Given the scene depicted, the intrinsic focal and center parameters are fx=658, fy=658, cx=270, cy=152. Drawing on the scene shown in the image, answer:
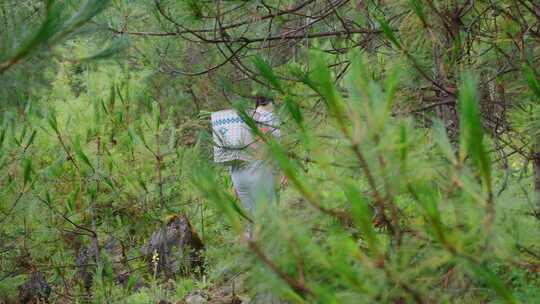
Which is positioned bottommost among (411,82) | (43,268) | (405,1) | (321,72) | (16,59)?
(43,268)

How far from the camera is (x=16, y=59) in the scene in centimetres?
167

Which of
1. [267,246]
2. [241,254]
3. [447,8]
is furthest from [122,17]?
[267,246]

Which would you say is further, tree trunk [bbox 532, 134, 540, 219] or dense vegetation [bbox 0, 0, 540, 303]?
tree trunk [bbox 532, 134, 540, 219]

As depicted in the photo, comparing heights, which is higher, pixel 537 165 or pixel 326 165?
pixel 537 165

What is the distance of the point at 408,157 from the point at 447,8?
4.74 feet

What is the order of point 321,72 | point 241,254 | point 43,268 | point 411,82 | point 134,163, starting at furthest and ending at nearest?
point 134,163 → point 43,268 → point 411,82 → point 241,254 → point 321,72

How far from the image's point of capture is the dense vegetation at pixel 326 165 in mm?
1094

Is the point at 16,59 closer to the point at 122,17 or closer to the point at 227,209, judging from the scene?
the point at 227,209

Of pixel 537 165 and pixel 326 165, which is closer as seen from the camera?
pixel 326 165

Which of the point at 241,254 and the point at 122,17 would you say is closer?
the point at 241,254

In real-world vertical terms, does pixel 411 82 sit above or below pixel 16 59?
above

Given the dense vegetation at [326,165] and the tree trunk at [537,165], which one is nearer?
the dense vegetation at [326,165]

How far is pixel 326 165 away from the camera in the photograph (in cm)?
116

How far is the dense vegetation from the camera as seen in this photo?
109cm
